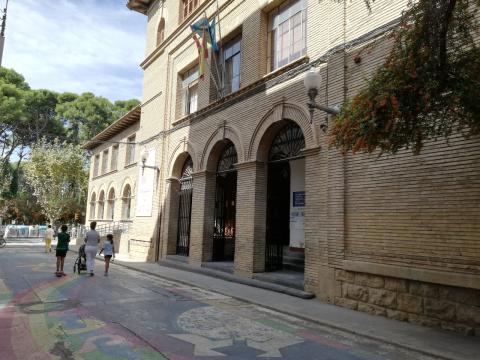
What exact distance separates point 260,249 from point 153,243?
23.1 feet

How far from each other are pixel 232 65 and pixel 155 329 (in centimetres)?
1056

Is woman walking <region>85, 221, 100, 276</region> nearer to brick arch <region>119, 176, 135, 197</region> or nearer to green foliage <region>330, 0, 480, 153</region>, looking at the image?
green foliage <region>330, 0, 480, 153</region>

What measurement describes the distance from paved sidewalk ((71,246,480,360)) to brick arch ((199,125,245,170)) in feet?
14.0

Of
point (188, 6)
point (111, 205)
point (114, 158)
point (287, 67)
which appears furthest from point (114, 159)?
point (287, 67)

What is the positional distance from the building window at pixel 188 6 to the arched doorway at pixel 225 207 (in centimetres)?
676

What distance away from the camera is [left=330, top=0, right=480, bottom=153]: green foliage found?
511cm

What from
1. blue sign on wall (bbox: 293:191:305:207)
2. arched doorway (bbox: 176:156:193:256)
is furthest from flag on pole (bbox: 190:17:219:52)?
blue sign on wall (bbox: 293:191:305:207)

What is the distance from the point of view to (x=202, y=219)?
46.5 ft

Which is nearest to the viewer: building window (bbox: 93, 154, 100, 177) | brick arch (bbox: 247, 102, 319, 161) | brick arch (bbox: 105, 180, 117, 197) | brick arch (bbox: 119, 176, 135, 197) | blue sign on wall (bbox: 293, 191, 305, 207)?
brick arch (bbox: 247, 102, 319, 161)

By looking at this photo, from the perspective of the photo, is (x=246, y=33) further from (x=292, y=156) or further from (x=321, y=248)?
(x=321, y=248)

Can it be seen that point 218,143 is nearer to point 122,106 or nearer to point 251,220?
point 251,220

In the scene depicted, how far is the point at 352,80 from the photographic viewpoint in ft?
29.3

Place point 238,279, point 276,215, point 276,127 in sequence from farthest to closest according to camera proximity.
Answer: point 276,215
point 276,127
point 238,279

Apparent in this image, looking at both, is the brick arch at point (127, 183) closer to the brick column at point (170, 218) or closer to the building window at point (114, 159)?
the building window at point (114, 159)
